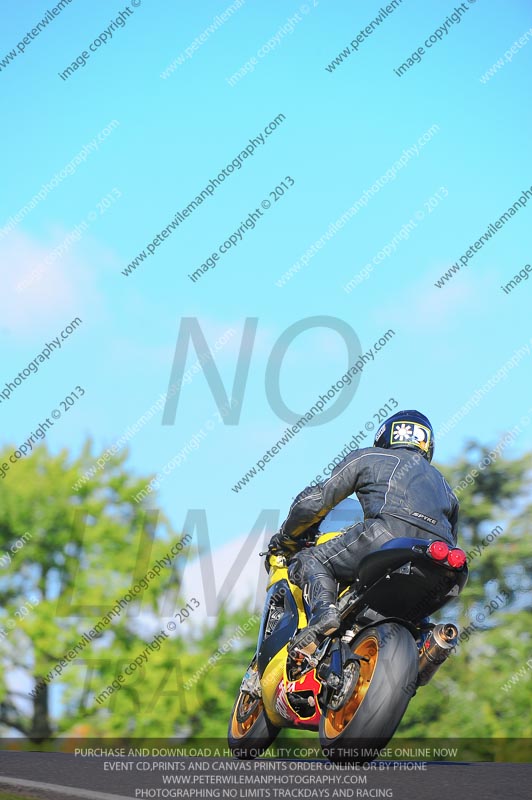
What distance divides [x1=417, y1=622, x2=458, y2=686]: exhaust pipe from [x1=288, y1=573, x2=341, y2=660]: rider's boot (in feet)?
1.73

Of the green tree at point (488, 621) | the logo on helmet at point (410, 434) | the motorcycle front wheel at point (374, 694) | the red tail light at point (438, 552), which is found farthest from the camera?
the green tree at point (488, 621)

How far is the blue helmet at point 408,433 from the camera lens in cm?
589

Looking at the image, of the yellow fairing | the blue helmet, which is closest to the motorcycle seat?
the blue helmet

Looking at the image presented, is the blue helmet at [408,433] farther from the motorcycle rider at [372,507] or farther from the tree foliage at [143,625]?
the tree foliage at [143,625]

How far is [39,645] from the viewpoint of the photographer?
26.8 meters

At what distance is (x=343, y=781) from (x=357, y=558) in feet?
4.13

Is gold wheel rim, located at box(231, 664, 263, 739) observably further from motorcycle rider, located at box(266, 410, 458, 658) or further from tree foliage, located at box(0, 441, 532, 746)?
tree foliage, located at box(0, 441, 532, 746)

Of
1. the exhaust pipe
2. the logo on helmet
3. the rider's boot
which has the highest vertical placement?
the logo on helmet

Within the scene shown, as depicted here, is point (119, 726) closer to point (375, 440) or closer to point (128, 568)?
point (128, 568)

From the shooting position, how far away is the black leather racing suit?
17.9 ft

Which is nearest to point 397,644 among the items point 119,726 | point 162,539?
point 119,726

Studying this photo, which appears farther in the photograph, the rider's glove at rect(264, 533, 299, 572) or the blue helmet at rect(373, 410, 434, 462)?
the rider's glove at rect(264, 533, 299, 572)

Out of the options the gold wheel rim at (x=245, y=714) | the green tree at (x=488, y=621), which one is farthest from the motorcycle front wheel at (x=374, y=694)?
the green tree at (x=488, y=621)

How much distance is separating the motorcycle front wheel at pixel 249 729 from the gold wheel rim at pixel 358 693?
4.36 ft
